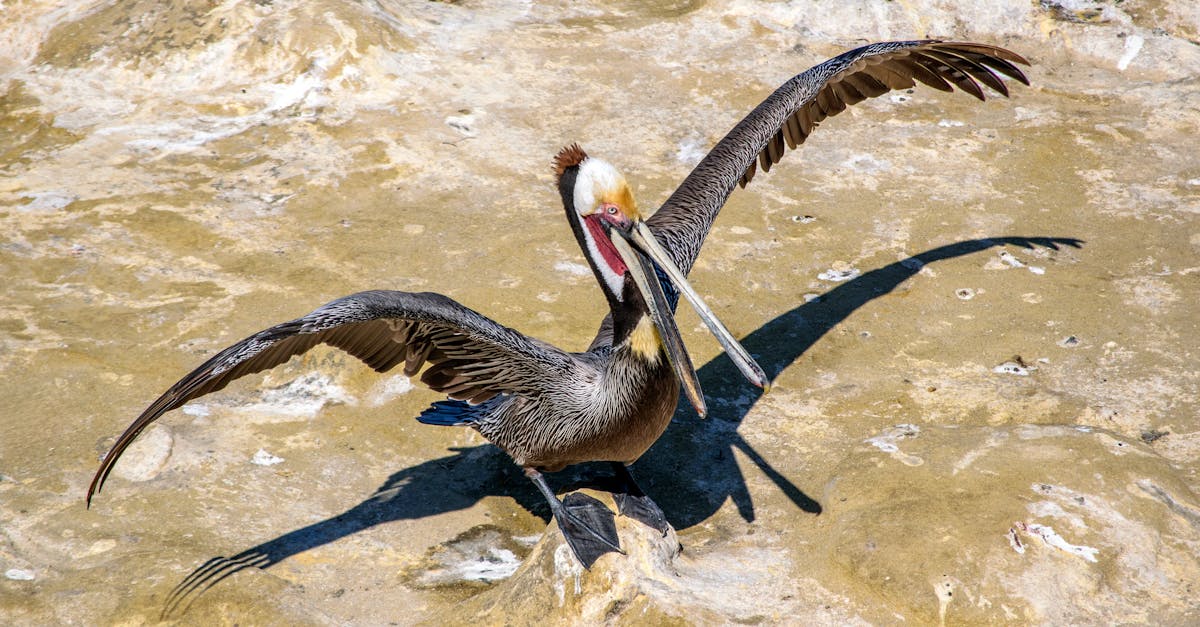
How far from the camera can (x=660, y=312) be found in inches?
163

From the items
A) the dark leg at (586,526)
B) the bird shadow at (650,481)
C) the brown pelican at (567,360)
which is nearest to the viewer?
the brown pelican at (567,360)

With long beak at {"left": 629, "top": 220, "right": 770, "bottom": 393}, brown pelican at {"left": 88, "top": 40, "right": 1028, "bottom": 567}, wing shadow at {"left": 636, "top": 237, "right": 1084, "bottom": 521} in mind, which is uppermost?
long beak at {"left": 629, "top": 220, "right": 770, "bottom": 393}

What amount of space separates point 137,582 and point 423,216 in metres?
3.79

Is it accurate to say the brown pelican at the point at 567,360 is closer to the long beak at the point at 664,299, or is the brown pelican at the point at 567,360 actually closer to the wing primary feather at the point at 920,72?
the long beak at the point at 664,299

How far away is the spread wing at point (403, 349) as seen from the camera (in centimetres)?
367

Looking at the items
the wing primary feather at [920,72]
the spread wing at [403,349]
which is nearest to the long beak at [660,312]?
the spread wing at [403,349]

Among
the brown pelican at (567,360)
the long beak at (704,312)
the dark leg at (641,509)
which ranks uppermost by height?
the long beak at (704,312)

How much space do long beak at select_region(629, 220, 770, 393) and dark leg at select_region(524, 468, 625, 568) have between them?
2.78 ft

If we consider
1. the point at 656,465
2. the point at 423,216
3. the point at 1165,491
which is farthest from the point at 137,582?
the point at 1165,491

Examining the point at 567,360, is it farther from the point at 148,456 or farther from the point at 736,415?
the point at 148,456

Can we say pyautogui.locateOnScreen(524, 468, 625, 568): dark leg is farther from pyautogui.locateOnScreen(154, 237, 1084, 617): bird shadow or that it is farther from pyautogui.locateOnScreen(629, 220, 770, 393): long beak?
pyautogui.locateOnScreen(629, 220, 770, 393): long beak

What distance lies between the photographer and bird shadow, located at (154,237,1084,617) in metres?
4.79

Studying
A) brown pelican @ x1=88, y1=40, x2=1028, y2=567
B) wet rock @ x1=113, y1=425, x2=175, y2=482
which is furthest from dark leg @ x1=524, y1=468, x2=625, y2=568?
wet rock @ x1=113, y1=425, x2=175, y2=482

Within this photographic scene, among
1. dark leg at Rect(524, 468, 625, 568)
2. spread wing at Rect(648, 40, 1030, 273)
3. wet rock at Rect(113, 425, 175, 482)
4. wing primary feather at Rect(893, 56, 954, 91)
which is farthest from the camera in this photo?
wing primary feather at Rect(893, 56, 954, 91)
